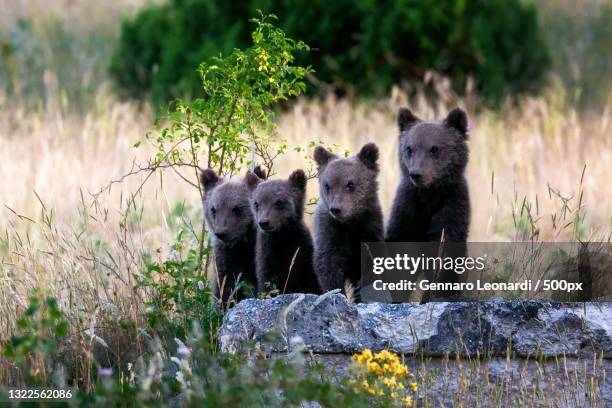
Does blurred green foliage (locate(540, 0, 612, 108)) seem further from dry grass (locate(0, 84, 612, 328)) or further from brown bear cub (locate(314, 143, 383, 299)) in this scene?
brown bear cub (locate(314, 143, 383, 299))

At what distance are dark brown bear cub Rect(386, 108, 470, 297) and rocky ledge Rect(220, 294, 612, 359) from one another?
0.54m

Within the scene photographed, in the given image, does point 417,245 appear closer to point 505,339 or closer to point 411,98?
point 505,339

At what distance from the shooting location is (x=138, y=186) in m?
11.4

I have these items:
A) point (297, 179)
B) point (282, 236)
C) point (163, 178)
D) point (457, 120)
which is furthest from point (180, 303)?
point (163, 178)

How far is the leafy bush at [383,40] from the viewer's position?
15.3 meters

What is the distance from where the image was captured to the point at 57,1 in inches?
987

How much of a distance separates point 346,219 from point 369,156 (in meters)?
0.48

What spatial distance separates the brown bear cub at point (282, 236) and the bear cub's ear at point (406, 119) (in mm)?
693

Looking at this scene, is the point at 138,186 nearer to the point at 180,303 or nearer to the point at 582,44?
the point at 180,303

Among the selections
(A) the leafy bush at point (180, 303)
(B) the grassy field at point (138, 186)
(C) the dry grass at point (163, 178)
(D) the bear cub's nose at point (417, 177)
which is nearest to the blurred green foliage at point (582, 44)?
(B) the grassy field at point (138, 186)

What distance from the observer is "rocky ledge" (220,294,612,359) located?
18.9 feet

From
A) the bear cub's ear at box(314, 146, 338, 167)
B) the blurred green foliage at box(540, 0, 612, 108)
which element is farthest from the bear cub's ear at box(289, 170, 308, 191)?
the blurred green foliage at box(540, 0, 612, 108)

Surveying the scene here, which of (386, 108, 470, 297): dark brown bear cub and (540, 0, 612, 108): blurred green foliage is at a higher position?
(540, 0, 612, 108): blurred green foliage

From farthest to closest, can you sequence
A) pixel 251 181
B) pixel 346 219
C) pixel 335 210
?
pixel 251 181
pixel 346 219
pixel 335 210
